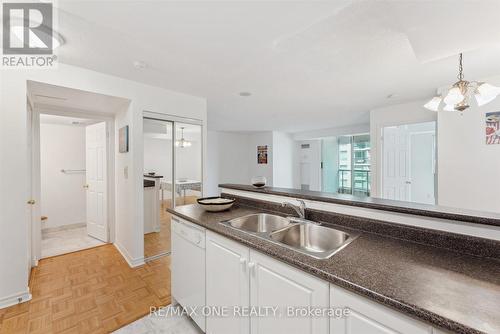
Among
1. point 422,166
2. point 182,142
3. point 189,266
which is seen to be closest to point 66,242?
point 182,142

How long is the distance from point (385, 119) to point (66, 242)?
576cm

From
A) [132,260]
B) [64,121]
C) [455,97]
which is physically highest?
[64,121]

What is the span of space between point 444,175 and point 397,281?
9.26ft

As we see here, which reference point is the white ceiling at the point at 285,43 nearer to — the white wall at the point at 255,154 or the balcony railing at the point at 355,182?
the balcony railing at the point at 355,182

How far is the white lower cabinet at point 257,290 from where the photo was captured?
943mm

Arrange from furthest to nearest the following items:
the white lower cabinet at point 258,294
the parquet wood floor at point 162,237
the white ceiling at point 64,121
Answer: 1. the white ceiling at point 64,121
2. the parquet wood floor at point 162,237
3. the white lower cabinet at point 258,294

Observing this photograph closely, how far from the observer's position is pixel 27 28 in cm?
158

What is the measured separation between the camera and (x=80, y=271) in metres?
2.53

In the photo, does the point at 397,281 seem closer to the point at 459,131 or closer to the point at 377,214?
the point at 377,214

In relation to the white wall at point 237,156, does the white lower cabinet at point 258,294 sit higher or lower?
lower

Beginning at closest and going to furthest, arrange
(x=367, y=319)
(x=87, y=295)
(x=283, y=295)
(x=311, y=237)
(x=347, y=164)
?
1. (x=367, y=319)
2. (x=283, y=295)
3. (x=311, y=237)
4. (x=87, y=295)
5. (x=347, y=164)

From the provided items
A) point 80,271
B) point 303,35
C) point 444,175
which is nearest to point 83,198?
point 80,271

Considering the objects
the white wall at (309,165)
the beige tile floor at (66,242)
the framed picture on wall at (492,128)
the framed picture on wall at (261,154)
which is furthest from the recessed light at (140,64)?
the white wall at (309,165)

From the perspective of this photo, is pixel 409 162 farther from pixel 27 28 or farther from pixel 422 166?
pixel 27 28
